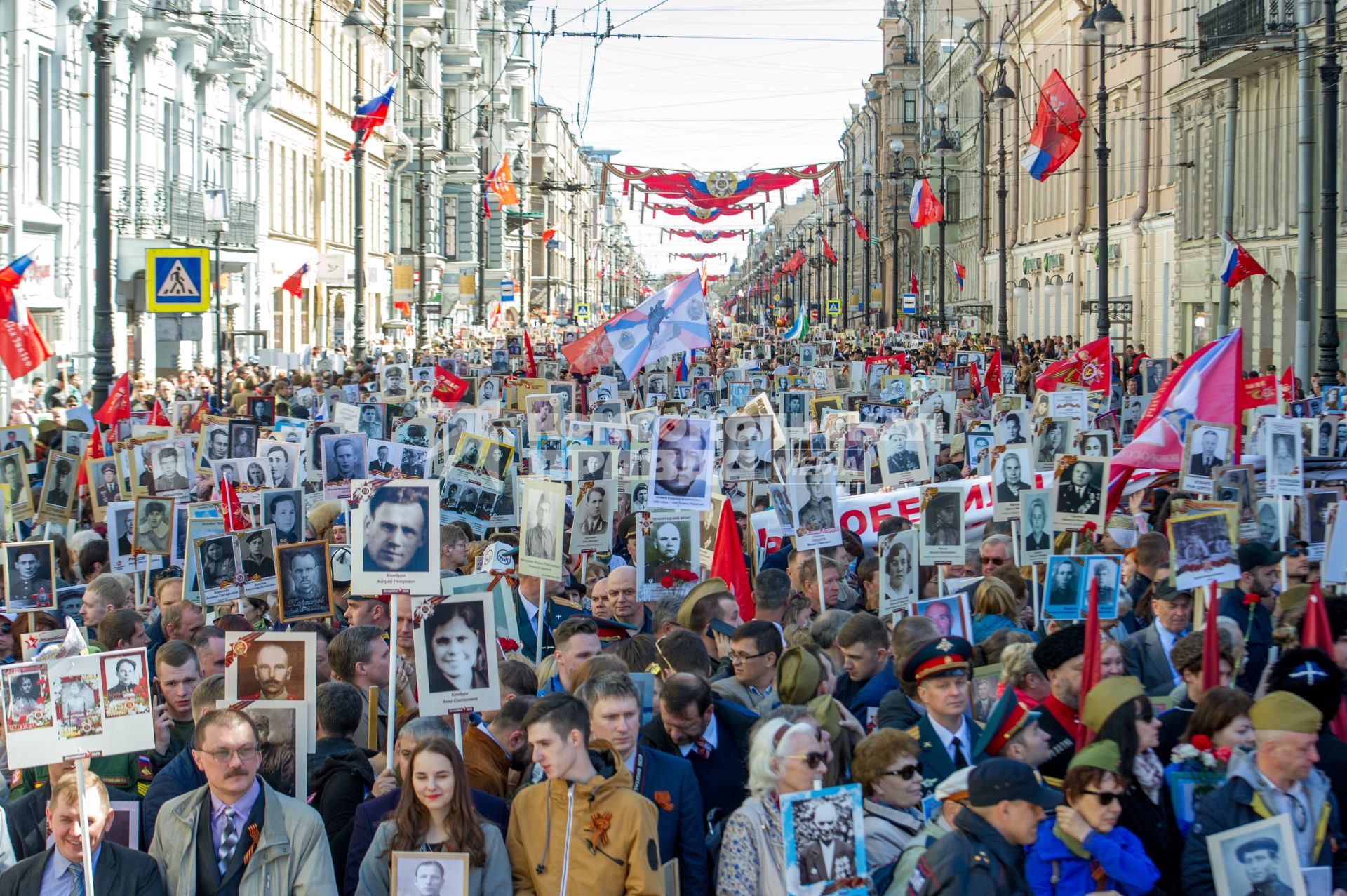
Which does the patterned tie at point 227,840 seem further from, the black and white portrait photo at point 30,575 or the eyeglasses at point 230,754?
the black and white portrait photo at point 30,575

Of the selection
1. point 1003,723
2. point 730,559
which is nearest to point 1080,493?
point 730,559

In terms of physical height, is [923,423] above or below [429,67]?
below

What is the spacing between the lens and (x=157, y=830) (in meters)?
5.70

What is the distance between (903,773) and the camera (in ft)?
18.6

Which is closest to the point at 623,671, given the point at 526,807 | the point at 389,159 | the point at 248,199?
the point at 526,807

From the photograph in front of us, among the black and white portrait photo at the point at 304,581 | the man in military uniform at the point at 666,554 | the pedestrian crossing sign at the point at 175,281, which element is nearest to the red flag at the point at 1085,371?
the pedestrian crossing sign at the point at 175,281

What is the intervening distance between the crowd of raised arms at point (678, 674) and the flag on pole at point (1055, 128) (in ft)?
60.9

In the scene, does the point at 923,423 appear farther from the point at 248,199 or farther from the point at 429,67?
the point at 429,67

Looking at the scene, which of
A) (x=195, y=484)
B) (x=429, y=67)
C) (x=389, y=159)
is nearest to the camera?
(x=195, y=484)

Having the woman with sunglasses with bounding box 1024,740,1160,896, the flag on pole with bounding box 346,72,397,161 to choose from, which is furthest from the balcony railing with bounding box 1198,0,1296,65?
the woman with sunglasses with bounding box 1024,740,1160,896

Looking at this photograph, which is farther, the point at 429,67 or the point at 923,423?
the point at 429,67

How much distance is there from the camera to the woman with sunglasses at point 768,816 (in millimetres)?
5312

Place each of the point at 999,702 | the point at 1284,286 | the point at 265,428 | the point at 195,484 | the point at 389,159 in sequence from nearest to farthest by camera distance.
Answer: the point at 999,702 < the point at 195,484 < the point at 265,428 < the point at 1284,286 < the point at 389,159

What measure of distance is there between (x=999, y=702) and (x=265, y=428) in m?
11.0
